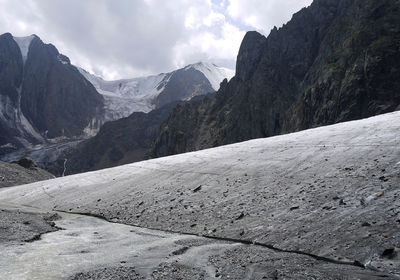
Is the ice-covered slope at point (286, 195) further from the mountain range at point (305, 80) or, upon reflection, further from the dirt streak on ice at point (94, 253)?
the mountain range at point (305, 80)

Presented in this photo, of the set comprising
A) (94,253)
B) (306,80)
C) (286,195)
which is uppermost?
(306,80)

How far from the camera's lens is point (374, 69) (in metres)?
85.1

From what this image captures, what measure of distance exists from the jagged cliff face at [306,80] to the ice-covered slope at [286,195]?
6834 centimetres

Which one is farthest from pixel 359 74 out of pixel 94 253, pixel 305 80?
pixel 94 253

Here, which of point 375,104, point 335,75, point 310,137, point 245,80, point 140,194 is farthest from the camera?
point 245,80

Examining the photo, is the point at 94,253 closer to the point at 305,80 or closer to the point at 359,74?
the point at 359,74

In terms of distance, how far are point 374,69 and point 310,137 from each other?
242 feet

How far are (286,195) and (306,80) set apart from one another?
372ft

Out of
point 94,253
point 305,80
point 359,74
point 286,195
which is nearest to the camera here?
point 94,253

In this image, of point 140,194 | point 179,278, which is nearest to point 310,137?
point 140,194

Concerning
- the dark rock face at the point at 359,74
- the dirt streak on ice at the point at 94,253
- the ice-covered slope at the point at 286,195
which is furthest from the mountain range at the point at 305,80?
the dirt streak on ice at the point at 94,253

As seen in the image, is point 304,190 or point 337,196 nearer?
point 337,196

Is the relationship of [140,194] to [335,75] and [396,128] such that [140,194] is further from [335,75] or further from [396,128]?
[335,75]

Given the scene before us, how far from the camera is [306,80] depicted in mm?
120750
